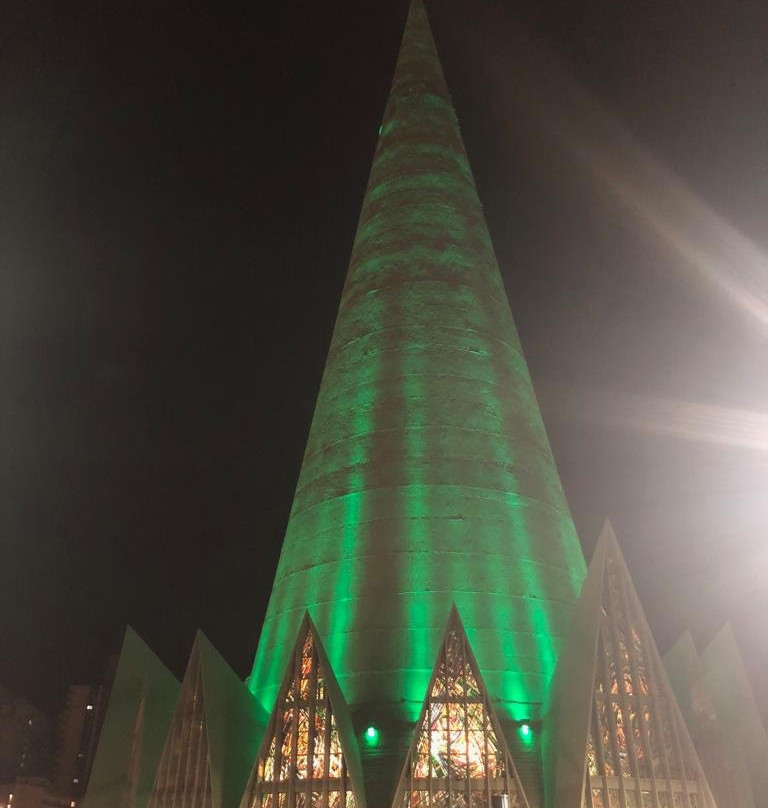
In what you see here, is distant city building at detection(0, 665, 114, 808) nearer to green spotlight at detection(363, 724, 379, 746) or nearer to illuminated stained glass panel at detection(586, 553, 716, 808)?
green spotlight at detection(363, 724, 379, 746)

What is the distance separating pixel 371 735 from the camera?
1912 centimetres

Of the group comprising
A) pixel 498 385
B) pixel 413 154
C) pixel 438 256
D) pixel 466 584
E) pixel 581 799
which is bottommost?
pixel 581 799

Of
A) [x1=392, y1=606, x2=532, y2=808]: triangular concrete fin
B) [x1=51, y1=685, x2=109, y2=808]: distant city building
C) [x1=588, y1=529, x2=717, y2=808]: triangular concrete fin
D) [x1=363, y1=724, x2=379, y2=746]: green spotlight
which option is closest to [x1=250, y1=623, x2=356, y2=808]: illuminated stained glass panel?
[x1=363, y1=724, x2=379, y2=746]: green spotlight

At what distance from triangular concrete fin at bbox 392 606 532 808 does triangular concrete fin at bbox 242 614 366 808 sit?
126cm

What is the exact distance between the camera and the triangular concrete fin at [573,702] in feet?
57.9

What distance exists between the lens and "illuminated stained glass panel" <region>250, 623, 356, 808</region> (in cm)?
1759

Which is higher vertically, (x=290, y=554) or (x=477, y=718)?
(x=290, y=554)

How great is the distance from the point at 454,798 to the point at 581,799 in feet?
8.52

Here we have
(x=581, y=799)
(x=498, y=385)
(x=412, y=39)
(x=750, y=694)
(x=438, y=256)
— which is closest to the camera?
(x=581, y=799)

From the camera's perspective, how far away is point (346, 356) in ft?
86.7

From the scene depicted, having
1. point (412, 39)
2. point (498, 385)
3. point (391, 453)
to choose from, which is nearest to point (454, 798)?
point (391, 453)

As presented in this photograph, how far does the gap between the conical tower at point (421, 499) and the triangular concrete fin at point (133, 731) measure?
2.56 metres

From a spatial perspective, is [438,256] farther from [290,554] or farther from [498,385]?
[290,554]

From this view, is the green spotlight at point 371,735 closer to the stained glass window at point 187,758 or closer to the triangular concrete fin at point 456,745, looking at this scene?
the triangular concrete fin at point 456,745
